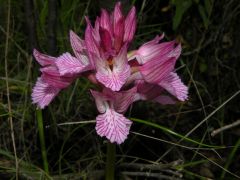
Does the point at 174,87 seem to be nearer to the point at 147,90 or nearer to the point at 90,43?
the point at 147,90

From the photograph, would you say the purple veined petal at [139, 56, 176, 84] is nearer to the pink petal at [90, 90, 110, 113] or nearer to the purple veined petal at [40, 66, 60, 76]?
the pink petal at [90, 90, 110, 113]

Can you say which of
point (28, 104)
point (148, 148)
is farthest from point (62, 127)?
point (148, 148)

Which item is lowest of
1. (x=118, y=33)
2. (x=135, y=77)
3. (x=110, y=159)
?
(x=110, y=159)

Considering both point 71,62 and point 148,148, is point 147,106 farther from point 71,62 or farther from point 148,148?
point 71,62

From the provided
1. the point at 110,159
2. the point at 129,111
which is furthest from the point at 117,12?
the point at 129,111

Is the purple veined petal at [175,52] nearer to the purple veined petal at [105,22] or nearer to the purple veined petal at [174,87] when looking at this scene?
the purple veined petal at [174,87]

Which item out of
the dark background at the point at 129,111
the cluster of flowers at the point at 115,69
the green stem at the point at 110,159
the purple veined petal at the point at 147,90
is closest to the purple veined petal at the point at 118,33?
the cluster of flowers at the point at 115,69
